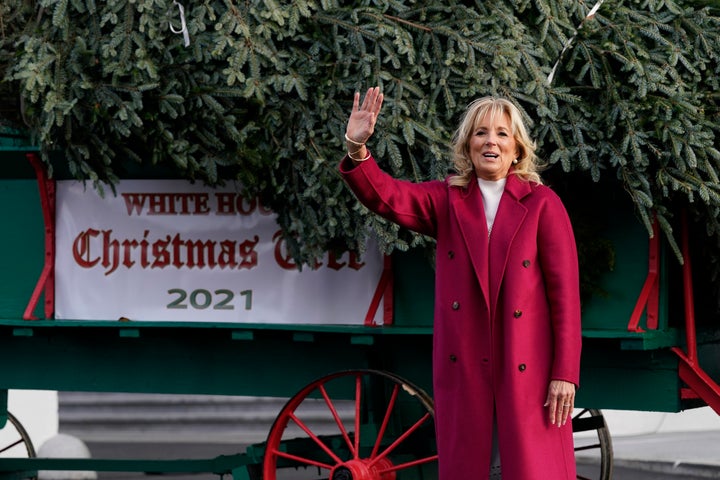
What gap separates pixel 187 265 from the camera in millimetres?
6133

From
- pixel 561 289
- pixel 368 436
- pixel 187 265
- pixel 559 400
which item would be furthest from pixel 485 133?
pixel 187 265

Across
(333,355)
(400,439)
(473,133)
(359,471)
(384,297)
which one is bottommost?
(359,471)

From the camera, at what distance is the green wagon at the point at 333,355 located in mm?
5574

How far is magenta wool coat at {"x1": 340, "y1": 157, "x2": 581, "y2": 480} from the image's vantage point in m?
3.97

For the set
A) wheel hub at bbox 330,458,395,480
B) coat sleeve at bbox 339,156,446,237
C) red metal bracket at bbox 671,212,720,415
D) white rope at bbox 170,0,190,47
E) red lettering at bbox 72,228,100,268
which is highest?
white rope at bbox 170,0,190,47

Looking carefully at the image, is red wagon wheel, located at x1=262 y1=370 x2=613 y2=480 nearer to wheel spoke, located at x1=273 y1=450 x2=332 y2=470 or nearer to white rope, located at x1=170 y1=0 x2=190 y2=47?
wheel spoke, located at x1=273 y1=450 x2=332 y2=470

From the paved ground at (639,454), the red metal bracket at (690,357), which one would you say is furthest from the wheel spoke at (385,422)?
the paved ground at (639,454)

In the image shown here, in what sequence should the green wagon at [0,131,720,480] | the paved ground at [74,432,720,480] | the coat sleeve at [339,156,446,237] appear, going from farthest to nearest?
the paved ground at [74,432,720,480] < the green wagon at [0,131,720,480] < the coat sleeve at [339,156,446,237]

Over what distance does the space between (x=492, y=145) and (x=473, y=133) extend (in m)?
0.09

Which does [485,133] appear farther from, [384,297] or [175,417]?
[175,417]

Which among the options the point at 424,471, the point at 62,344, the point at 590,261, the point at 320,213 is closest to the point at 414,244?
the point at 320,213

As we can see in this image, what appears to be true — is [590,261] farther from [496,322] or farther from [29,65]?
[29,65]

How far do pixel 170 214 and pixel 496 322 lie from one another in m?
2.56

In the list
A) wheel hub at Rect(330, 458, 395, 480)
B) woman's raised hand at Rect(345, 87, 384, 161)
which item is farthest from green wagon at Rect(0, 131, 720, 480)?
woman's raised hand at Rect(345, 87, 384, 161)
